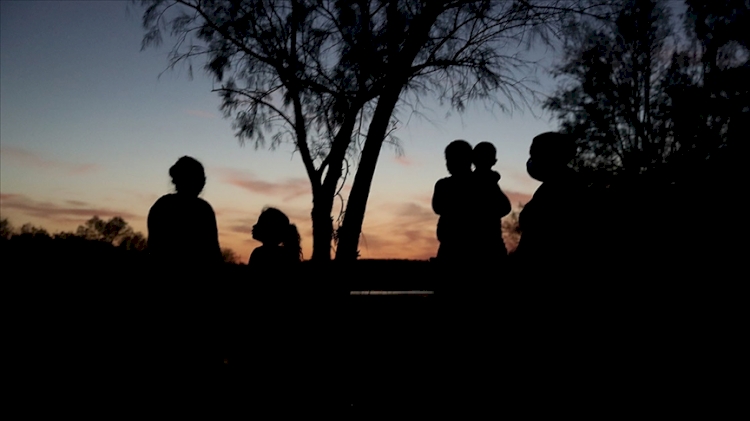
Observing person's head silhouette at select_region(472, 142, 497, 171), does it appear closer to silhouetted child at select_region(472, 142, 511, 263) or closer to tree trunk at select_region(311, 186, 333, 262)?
silhouetted child at select_region(472, 142, 511, 263)

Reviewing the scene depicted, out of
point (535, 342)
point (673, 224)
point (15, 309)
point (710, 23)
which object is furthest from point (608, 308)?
point (710, 23)

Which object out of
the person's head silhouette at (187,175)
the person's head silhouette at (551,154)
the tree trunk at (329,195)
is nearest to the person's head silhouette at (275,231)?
the person's head silhouette at (187,175)

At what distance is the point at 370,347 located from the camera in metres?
4.62

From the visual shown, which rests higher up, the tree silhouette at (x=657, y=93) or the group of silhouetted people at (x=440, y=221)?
the tree silhouette at (x=657, y=93)

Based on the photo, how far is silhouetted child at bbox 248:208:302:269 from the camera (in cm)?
365

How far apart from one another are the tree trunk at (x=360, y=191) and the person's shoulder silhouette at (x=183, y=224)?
347 centimetres

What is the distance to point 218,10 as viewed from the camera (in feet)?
27.3

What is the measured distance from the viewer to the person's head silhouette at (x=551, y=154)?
2.42 meters

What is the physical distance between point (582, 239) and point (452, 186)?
127 cm

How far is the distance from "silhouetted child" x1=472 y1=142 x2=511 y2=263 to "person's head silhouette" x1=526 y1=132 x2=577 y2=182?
0.92 m

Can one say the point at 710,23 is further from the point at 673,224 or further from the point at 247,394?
the point at 247,394

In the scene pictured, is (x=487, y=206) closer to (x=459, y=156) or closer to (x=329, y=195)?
(x=459, y=156)

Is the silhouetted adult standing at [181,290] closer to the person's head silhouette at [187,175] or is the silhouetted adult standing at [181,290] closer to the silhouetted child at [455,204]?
the person's head silhouette at [187,175]

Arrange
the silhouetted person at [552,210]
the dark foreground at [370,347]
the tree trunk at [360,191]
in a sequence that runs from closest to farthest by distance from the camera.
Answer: the silhouetted person at [552,210] → the dark foreground at [370,347] → the tree trunk at [360,191]
